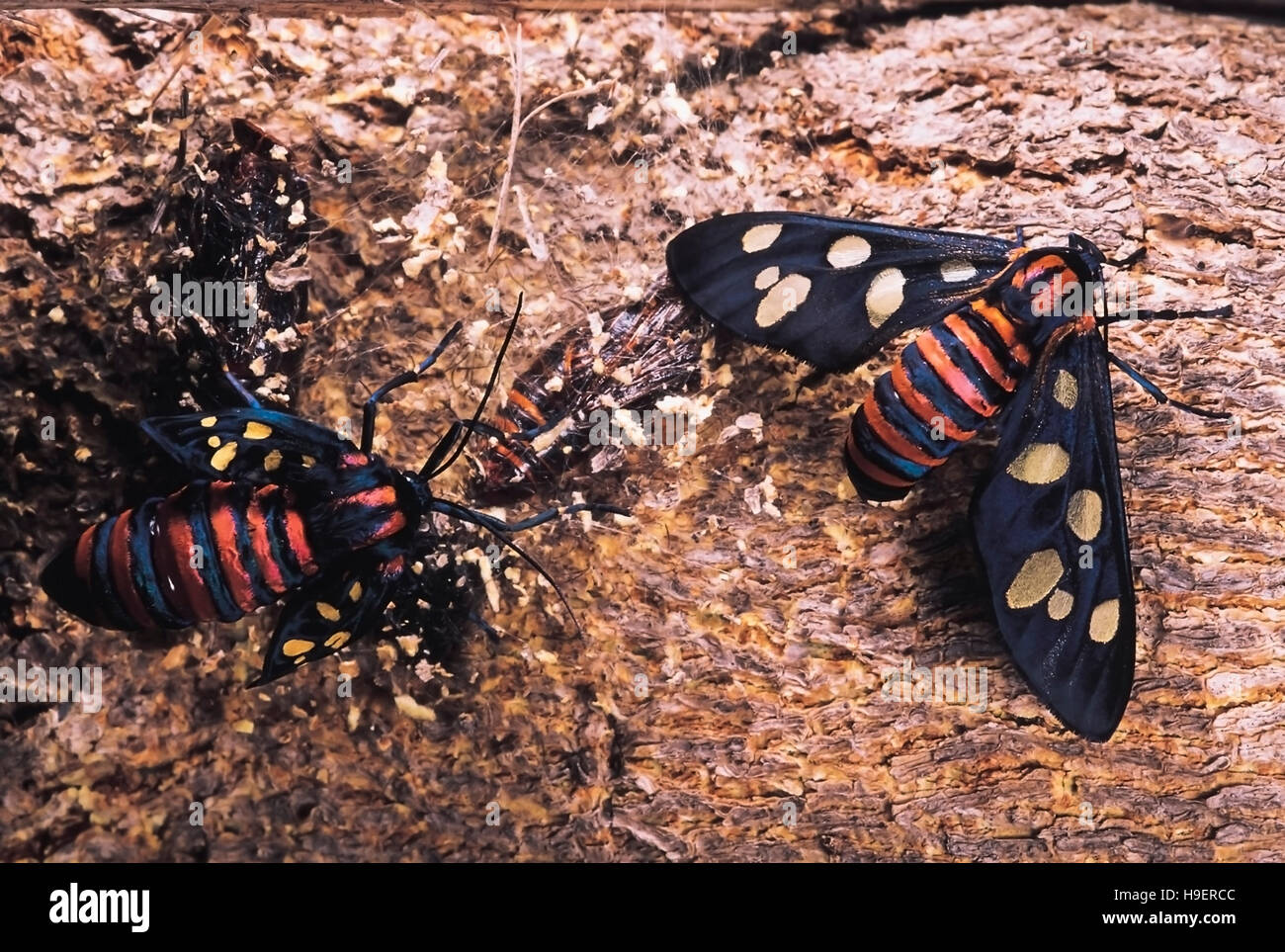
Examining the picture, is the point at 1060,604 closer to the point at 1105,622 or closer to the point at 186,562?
the point at 1105,622

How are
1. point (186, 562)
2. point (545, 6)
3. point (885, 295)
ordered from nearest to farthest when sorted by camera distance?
point (186, 562) → point (885, 295) → point (545, 6)

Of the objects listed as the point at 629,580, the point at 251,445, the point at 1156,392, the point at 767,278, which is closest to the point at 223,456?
the point at 251,445

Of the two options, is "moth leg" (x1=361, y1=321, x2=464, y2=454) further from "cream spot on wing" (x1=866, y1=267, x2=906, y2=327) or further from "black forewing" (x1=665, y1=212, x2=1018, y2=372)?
"cream spot on wing" (x1=866, y1=267, x2=906, y2=327)

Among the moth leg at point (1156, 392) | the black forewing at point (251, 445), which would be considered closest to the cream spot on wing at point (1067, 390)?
the moth leg at point (1156, 392)

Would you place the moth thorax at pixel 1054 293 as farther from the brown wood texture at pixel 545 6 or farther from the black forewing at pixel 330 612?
the black forewing at pixel 330 612

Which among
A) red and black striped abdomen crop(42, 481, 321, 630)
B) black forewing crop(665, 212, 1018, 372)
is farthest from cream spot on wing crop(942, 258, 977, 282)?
red and black striped abdomen crop(42, 481, 321, 630)

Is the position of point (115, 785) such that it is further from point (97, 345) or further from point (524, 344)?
point (524, 344)
